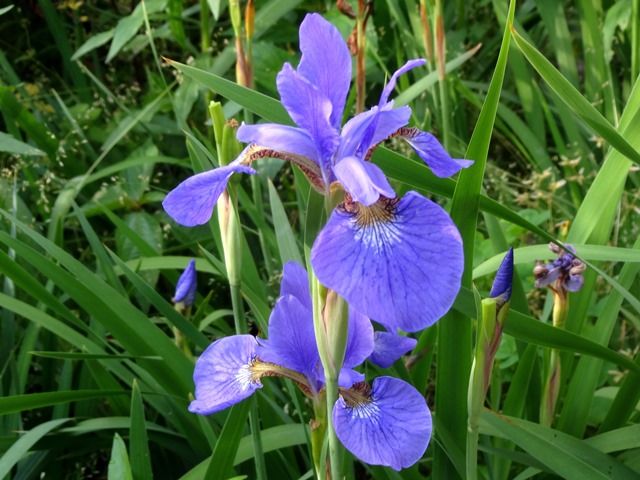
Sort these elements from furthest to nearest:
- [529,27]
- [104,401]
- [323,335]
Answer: [529,27]
[104,401]
[323,335]

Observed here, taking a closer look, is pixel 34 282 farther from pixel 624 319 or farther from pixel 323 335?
pixel 624 319

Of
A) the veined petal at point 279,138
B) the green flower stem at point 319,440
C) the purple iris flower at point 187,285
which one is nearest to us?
the veined petal at point 279,138

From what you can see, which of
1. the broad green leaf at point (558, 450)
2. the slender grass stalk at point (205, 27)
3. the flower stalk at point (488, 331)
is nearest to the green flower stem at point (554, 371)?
the broad green leaf at point (558, 450)

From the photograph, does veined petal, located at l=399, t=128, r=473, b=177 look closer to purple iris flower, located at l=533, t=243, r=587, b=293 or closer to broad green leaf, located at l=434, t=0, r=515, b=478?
broad green leaf, located at l=434, t=0, r=515, b=478

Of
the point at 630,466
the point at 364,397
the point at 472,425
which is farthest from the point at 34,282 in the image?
the point at 630,466

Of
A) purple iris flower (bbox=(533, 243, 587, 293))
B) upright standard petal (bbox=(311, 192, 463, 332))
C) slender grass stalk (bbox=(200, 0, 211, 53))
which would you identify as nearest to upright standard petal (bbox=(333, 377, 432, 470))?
upright standard petal (bbox=(311, 192, 463, 332))

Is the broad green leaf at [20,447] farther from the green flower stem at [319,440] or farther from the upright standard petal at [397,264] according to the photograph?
the upright standard petal at [397,264]
